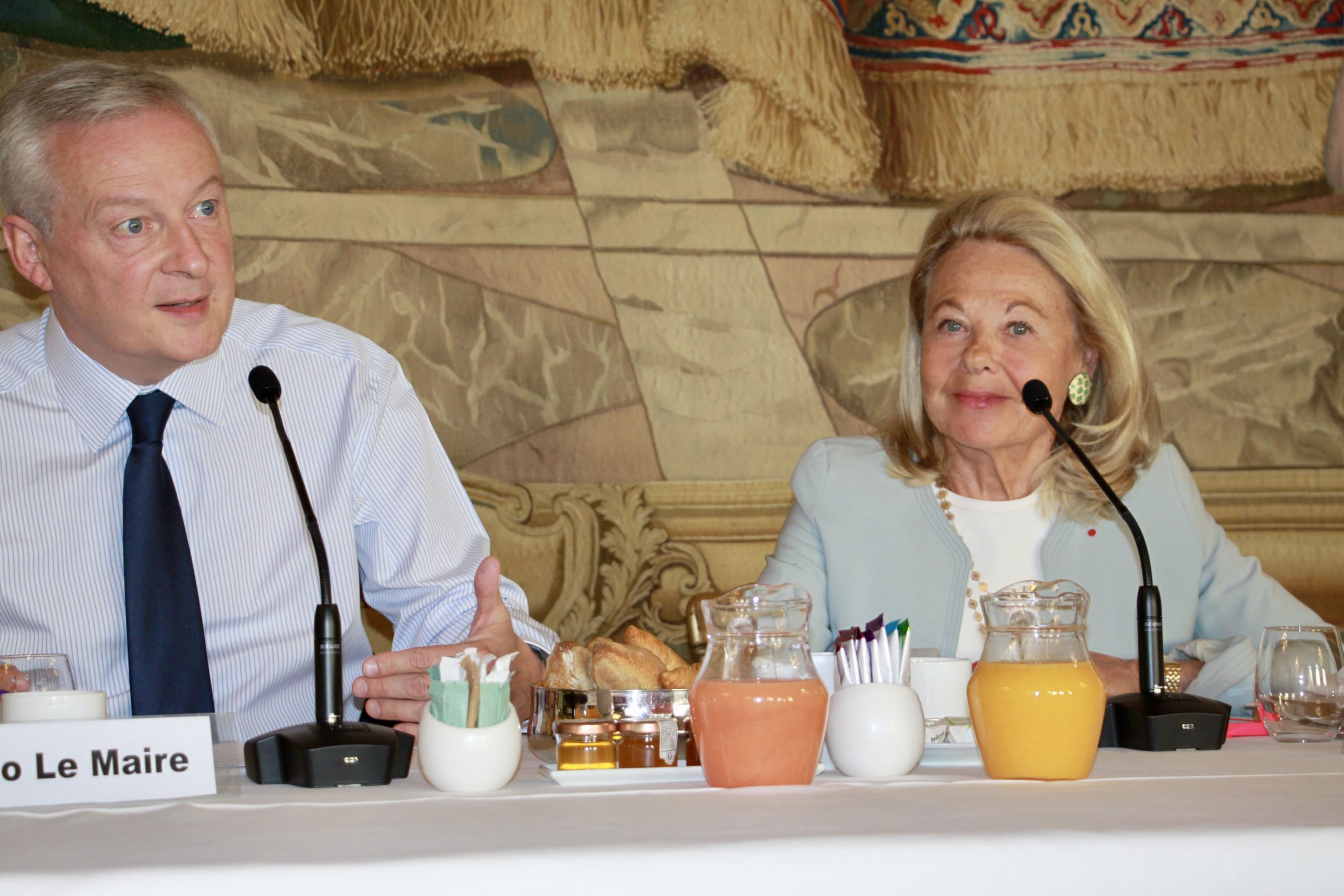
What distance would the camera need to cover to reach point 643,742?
1.32m

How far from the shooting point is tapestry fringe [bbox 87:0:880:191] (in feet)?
10.9

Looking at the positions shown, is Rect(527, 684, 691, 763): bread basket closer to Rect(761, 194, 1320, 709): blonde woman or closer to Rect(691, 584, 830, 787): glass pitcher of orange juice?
Rect(691, 584, 830, 787): glass pitcher of orange juice

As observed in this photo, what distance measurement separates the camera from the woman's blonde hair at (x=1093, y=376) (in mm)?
2432

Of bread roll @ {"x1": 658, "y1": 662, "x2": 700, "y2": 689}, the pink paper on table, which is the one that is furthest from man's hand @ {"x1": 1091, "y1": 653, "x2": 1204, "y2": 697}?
A: bread roll @ {"x1": 658, "y1": 662, "x2": 700, "y2": 689}

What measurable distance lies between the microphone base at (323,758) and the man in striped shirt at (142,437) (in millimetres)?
646

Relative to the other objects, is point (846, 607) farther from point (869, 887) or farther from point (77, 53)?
point (77, 53)

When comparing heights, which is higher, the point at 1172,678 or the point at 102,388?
the point at 102,388

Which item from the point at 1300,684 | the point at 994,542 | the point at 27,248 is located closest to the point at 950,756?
the point at 1300,684

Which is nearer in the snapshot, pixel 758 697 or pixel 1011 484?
pixel 758 697

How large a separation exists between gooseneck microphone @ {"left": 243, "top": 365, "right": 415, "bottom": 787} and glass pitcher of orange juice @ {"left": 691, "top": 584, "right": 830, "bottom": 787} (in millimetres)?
295

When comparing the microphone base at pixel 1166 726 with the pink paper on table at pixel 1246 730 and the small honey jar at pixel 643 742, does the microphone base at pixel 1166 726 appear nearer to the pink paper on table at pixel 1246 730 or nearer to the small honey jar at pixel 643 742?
the pink paper on table at pixel 1246 730

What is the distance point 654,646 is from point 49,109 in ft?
4.38

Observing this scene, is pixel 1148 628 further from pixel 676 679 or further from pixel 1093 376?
pixel 1093 376

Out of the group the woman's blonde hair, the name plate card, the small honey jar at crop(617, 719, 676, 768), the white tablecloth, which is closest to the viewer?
the white tablecloth
